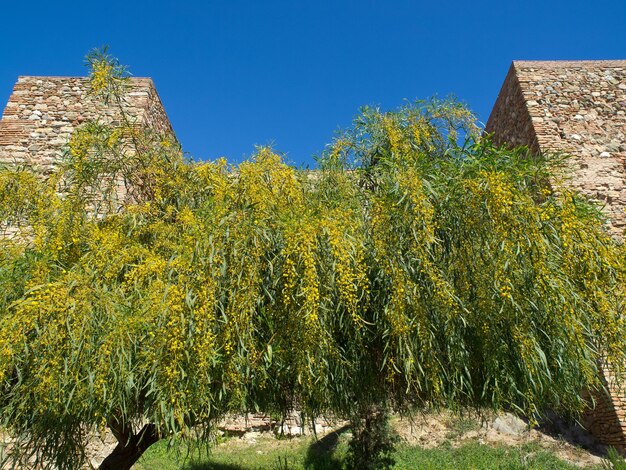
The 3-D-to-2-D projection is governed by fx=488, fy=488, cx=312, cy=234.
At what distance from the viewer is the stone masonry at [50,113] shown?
4.97 metres

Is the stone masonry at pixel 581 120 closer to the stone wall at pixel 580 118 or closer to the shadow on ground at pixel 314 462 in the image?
the stone wall at pixel 580 118

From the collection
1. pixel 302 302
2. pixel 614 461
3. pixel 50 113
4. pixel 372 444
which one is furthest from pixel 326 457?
pixel 50 113

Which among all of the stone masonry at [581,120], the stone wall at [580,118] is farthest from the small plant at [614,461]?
the stone wall at [580,118]

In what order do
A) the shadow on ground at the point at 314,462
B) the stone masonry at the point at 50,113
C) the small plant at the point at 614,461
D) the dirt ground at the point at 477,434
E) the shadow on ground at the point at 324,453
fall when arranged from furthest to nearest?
1. the shadow on ground at the point at 324,453
2. the shadow on ground at the point at 314,462
3. the dirt ground at the point at 477,434
4. the stone masonry at the point at 50,113
5. the small plant at the point at 614,461

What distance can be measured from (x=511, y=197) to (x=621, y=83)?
435cm

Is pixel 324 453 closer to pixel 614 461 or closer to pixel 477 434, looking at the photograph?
pixel 477 434

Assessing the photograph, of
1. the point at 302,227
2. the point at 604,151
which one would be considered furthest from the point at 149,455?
the point at 604,151

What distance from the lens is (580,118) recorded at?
18.2ft

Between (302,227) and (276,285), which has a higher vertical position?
(302,227)

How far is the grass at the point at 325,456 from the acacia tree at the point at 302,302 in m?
2.99

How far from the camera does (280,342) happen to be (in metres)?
2.47

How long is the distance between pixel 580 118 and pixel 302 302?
4.71 meters

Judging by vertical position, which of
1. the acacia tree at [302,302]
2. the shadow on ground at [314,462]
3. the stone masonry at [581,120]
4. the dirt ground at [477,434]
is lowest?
the shadow on ground at [314,462]

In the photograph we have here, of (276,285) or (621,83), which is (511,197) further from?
(621,83)
